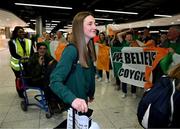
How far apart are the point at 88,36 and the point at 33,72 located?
2417mm

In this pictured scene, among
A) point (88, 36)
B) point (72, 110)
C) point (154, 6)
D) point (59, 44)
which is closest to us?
point (72, 110)

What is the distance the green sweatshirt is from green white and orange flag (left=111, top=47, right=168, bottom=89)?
2.37 metres

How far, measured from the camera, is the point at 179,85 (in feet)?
3.94

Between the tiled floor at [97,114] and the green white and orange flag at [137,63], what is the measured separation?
0.45 m

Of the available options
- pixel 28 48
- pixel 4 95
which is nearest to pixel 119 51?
pixel 28 48

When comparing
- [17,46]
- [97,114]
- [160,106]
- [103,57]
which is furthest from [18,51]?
[160,106]

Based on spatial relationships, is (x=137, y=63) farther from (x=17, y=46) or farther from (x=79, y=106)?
(x=79, y=106)

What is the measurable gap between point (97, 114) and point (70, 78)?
225 centimetres

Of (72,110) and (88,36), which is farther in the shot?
(88,36)

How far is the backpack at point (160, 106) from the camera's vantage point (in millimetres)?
1182

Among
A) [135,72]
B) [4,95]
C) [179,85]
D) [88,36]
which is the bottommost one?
[4,95]

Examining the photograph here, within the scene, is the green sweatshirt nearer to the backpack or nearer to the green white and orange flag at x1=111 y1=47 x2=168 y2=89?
the backpack

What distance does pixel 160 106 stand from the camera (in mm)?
1206

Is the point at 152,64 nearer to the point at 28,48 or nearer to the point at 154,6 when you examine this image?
the point at 28,48
